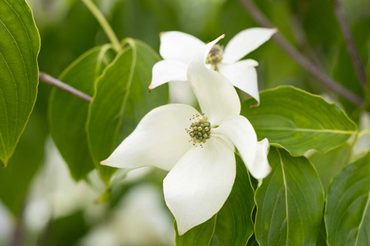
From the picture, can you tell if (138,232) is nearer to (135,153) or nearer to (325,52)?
(325,52)

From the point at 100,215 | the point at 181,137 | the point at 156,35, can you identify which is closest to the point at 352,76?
the point at 156,35

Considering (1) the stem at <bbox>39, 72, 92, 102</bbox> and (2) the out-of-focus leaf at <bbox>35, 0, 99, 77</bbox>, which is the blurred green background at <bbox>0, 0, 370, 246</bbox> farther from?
(1) the stem at <bbox>39, 72, 92, 102</bbox>

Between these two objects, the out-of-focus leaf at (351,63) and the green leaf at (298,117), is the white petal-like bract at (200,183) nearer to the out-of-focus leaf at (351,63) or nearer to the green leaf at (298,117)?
the green leaf at (298,117)

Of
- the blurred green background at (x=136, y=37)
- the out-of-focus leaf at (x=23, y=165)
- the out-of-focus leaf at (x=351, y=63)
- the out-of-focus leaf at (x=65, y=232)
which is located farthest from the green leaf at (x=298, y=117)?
the out-of-focus leaf at (x=65, y=232)

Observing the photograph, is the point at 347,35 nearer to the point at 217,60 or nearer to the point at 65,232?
the point at 217,60

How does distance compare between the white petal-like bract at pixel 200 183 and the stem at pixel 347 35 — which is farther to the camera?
the stem at pixel 347 35

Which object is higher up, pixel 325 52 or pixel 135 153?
pixel 135 153

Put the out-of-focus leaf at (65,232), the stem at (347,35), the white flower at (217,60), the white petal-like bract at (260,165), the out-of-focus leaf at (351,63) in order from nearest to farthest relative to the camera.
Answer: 1. the white petal-like bract at (260,165)
2. the white flower at (217,60)
3. the stem at (347,35)
4. the out-of-focus leaf at (351,63)
5. the out-of-focus leaf at (65,232)

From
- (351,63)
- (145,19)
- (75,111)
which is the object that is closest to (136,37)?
(145,19)
